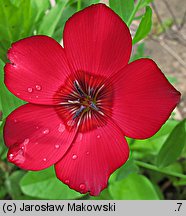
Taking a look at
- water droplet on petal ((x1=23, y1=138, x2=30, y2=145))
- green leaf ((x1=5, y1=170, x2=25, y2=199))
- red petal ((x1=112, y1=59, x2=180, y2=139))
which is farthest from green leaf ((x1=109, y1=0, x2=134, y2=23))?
green leaf ((x1=5, y1=170, x2=25, y2=199))

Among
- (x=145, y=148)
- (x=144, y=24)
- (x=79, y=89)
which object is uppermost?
(x=144, y=24)

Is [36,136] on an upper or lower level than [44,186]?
upper

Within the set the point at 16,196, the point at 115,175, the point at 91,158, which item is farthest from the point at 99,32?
the point at 16,196

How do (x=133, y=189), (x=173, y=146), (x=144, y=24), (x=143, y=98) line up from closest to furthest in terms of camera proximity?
1. (x=143, y=98)
2. (x=144, y=24)
3. (x=173, y=146)
4. (x=133, y=189)

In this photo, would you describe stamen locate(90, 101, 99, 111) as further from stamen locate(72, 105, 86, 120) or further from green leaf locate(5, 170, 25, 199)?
green leaf locate(5, 170, 25, 199)

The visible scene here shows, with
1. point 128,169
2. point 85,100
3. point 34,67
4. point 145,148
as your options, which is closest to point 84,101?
point 85,100

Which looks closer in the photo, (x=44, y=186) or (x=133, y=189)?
(x=44, y=186)

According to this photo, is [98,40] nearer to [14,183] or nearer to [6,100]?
[6,100]
